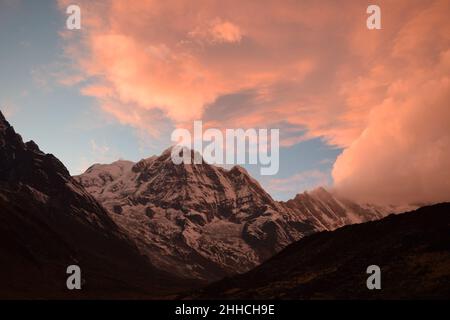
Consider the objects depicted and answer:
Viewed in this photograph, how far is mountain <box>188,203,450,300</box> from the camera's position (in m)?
93.1

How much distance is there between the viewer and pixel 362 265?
109m

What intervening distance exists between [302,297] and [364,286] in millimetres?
12140

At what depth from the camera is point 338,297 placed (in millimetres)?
95375

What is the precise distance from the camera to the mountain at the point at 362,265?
9312cm

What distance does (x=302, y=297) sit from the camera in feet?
324
